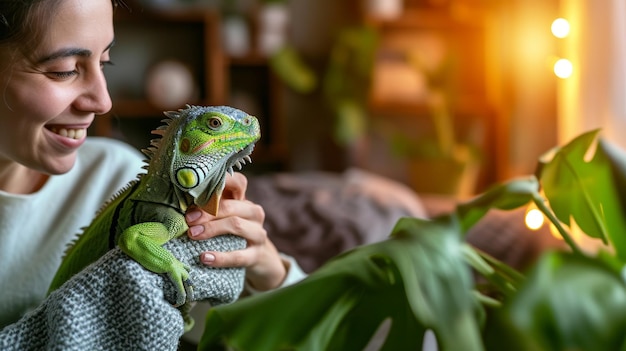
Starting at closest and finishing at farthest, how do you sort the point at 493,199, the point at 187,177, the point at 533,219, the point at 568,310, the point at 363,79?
the point at 568,310 → the point at 493,199 → the point at 187,177 → the point at 533,219 → the point at 363,79

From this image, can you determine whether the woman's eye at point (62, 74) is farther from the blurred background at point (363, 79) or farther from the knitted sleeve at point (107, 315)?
the blurred background at point (363, 79)

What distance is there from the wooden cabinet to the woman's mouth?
3504 mm

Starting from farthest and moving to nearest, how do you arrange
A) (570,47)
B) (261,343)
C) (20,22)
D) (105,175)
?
(570,47) → (105,175) → (20,22) → (261,343)

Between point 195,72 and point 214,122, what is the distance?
3.95 m

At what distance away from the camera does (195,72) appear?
15.4 ft

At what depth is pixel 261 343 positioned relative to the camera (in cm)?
66

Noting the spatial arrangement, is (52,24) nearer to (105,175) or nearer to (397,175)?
(105,175)

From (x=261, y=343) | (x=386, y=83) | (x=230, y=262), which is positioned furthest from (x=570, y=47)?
(x=261, y=343)

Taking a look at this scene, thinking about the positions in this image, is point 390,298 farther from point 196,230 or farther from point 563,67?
point 563,67

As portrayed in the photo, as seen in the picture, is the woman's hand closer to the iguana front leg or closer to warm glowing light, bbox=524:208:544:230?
the iguana front leg

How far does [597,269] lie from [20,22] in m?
0.70

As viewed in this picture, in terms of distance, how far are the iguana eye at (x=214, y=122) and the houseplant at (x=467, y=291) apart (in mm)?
202

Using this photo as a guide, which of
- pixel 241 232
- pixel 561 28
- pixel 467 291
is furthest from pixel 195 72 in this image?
pixel 467 291

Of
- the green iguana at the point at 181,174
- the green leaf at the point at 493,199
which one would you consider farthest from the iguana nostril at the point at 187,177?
the green leaf at the point at 493,199
